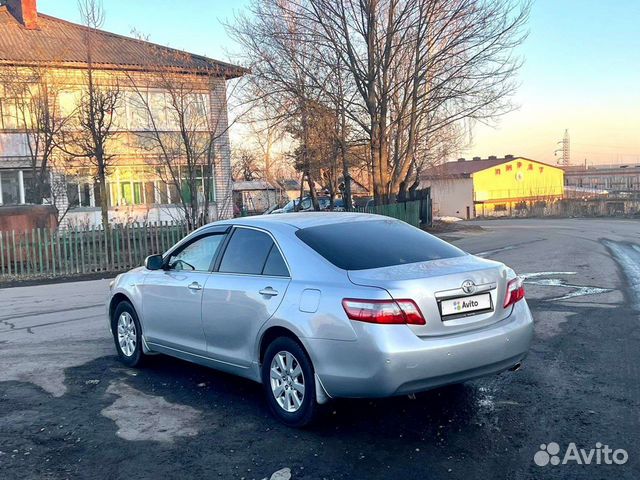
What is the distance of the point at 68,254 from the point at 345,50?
11490 mm

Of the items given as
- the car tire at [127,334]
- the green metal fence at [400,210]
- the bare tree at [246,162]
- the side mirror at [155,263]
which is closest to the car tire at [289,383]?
the side mirror at [155,263]

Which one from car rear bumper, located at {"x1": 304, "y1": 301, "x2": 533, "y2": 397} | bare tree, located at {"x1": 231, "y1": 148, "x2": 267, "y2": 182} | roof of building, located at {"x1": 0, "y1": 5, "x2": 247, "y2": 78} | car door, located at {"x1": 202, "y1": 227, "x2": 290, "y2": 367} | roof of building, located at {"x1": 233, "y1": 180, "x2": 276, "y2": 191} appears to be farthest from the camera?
roof of building, located at {"x1": 233, "y1": 180, "x2": 276, "y2": 191}

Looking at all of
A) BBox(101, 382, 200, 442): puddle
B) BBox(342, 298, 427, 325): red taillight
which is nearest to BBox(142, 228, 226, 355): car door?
BBox(101, 382, 200, 442): puddle

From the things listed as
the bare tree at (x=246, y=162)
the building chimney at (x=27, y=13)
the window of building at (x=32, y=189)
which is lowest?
the window of building at (x=32, y=189)

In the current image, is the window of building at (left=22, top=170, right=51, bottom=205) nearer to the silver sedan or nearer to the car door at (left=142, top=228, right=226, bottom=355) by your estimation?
the car door at (left=142, top=228, right=226, bottom=355)

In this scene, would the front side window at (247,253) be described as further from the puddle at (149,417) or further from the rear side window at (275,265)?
the puddle at (149,417)

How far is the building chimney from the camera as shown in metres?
28.8

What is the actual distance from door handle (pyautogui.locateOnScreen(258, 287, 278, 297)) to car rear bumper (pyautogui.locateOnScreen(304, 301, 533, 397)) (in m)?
0.53

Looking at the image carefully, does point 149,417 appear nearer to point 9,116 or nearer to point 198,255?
point 198,255

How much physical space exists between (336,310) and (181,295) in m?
2.05

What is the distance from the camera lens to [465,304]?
455 centimetres

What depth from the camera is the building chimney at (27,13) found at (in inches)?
1132

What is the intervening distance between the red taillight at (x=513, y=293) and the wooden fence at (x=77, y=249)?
46.8ft

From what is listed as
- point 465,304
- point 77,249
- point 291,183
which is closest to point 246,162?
point 291,183
